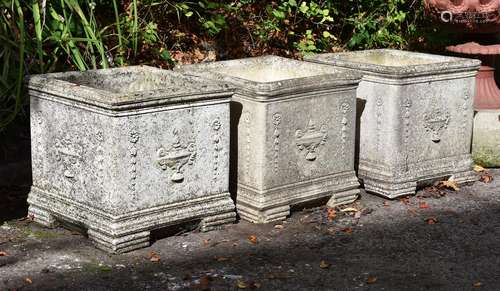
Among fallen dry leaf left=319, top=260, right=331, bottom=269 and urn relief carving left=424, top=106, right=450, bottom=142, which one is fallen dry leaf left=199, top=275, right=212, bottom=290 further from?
urn relief carving left=424, top=106, right=450, bottom=142

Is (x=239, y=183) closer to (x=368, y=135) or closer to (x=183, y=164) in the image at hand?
(x=183, y=164)

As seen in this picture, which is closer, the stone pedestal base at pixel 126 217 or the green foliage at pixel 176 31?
the stone pedestal base at pixel 126 217

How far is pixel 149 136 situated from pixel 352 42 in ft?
10.2

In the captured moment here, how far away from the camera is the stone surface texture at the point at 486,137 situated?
6.91 m

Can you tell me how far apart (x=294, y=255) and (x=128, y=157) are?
0.98 m

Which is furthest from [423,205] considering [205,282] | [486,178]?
[205,282]

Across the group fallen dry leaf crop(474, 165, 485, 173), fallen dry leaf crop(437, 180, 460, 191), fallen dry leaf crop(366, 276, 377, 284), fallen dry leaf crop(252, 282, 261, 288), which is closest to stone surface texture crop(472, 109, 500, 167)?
fallen dry leaf crop(474, 165, 485, 173)

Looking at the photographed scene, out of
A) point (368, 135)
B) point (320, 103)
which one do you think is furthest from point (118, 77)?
point (368, 135)

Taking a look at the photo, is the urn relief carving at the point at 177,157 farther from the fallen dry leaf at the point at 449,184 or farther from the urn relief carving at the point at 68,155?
the fallen dry leaf at the point at 449,184

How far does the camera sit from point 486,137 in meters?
6.93

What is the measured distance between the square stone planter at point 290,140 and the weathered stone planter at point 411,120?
31 centimetres

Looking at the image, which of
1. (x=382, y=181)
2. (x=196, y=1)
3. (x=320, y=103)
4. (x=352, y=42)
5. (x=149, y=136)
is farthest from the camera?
(x=352, y=42)

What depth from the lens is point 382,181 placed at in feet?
20.5

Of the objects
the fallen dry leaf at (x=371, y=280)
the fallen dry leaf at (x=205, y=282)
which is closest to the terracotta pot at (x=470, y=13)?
the fallen dry leaf at (x=371, y=280)
